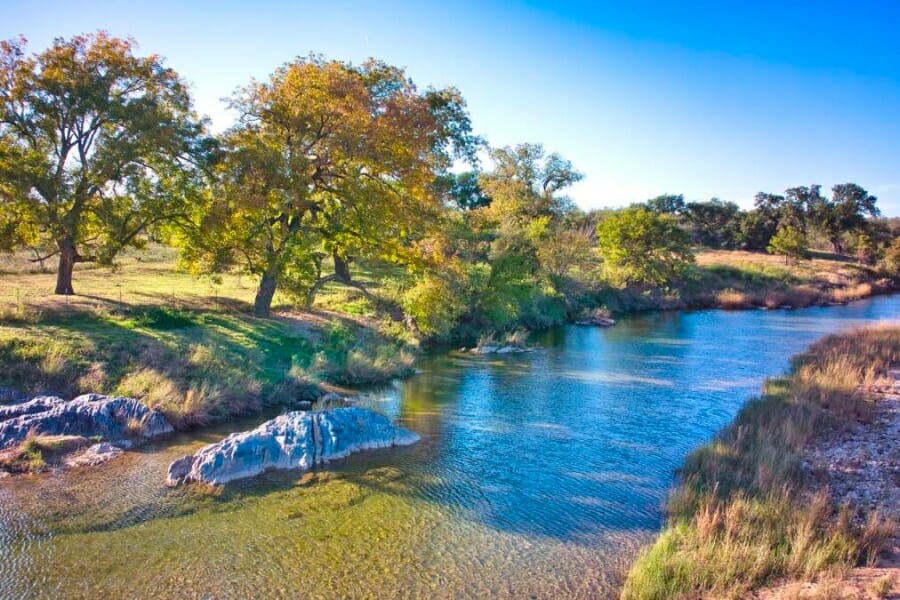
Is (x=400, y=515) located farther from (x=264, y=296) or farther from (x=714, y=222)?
(x=714, y=222)

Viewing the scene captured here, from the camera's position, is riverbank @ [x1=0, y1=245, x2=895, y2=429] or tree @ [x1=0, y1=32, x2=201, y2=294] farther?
tree @ [x1=0, y1=32, x2=201, y2=294]

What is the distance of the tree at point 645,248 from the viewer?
52438 millimetres

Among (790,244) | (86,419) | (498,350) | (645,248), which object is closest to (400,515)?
(86,419)

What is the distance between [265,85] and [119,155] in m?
6.60

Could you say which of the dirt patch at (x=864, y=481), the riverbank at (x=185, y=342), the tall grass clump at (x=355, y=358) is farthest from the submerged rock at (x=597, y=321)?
the dirt patch at (x=864, y=481)

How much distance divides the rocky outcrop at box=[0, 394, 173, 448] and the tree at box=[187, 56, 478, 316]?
901 cm

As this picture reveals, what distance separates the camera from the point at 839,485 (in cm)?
1103

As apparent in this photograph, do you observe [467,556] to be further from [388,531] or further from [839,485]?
[839,485]

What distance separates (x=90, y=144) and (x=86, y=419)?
11167 millimetres

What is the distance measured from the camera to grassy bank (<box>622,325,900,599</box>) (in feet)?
26.7

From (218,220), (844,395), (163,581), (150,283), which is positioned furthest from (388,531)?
(150,283)

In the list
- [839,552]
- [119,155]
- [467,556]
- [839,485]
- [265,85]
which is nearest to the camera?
[839,552]

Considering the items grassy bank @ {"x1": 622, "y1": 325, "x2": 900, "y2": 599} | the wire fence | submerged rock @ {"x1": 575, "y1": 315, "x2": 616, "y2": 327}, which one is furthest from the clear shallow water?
submerged rock @ {"x1": 575, "y1": 315, "x2": 616, "y2": 327}

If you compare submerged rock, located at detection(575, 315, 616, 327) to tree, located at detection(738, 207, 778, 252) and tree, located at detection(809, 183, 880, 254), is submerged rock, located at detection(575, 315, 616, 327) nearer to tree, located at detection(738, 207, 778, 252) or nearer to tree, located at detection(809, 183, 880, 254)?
tree, located at detection(738, 207, 778, 252)
